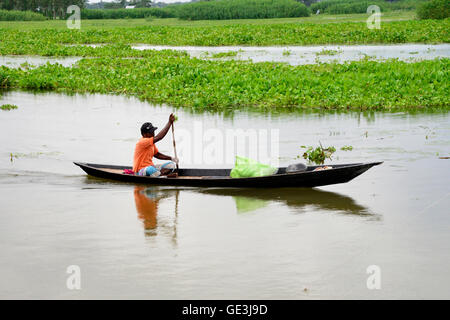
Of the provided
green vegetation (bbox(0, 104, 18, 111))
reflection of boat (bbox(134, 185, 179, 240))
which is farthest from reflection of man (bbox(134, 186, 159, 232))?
green vegetation (bbox(0, 104, 18, 111))

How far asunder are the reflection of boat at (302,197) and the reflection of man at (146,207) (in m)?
0.91

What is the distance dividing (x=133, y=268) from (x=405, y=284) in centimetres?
283

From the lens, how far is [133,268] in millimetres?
6918

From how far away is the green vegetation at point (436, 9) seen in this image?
5109cm

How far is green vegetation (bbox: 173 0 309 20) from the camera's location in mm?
71188

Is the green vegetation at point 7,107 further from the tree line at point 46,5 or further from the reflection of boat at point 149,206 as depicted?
the tree line at point 46,5

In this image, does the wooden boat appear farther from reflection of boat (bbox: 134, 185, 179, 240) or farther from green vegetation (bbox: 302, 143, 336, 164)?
green vegetation (bbox: 302, 143, 336, 164)

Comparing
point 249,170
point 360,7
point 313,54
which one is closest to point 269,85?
point 249,170

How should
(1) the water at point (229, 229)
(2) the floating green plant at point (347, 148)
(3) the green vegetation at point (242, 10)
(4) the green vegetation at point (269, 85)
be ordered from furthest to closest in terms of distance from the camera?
(3) the green vegetation at point (242, 10) → (4) the green vegetation at point (269, 85) → (2) the floating green plant at point (347, 148) → (1) the water at point (229, 229)

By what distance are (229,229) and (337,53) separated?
25.4 meters

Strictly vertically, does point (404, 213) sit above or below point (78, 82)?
below

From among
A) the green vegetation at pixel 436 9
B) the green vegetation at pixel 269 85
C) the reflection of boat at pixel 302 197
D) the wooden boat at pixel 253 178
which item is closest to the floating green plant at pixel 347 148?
the reflection of boat at pixel 302 197

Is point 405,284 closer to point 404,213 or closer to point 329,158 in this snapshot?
point 404,213
